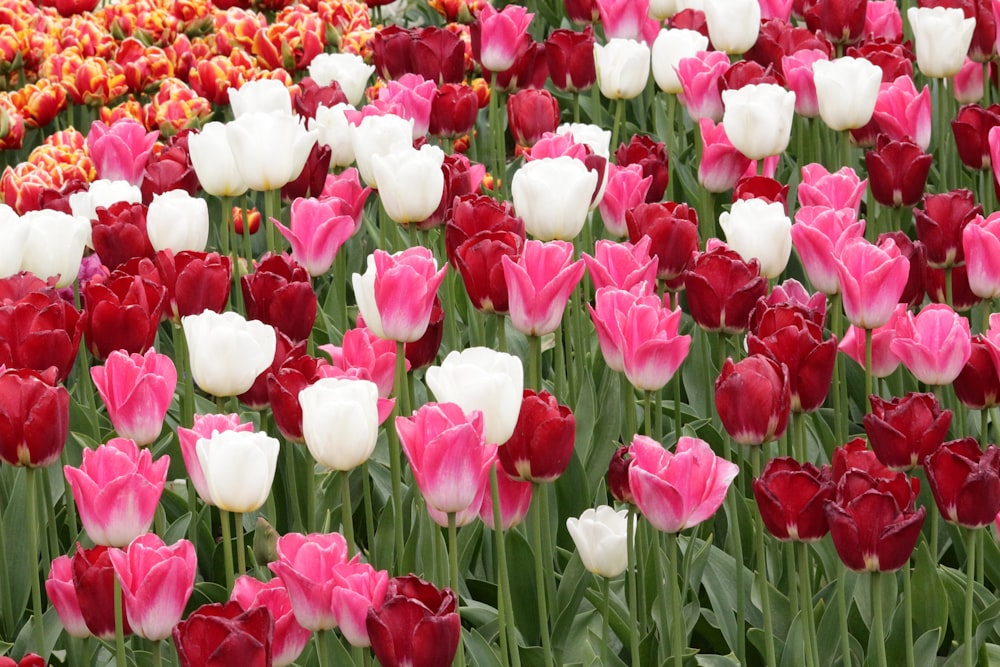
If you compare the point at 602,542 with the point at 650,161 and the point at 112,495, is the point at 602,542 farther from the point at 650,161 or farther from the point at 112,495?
the point at 650,161

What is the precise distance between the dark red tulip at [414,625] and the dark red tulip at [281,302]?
0.91 metres

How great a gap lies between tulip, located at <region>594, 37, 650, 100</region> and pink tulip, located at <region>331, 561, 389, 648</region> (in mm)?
2205

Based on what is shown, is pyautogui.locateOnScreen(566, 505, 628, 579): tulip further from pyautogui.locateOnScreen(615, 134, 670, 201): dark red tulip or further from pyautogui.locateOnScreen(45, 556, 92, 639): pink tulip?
pyautogui.locateOnScreen(615, 134, 670, 201): dark red tulip

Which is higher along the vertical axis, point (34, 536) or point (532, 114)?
point (532, 114)

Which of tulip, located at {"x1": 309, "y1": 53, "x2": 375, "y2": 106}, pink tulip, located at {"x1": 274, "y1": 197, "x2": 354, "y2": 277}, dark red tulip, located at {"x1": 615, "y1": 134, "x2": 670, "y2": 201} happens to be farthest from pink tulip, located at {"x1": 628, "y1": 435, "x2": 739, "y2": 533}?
tulip, located at {"x1": 309, "y1": 53, "x2": 375, "y2": 106}

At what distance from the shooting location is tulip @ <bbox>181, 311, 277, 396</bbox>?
2.11 meters

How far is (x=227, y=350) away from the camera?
6.93 feet

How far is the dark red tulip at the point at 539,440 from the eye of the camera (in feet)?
6.15

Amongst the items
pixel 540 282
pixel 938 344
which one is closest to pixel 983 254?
pixel 938 344

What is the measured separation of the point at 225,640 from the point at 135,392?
0.74 meters

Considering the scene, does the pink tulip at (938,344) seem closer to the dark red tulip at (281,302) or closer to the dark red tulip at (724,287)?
the dark red tulip at (724,287)

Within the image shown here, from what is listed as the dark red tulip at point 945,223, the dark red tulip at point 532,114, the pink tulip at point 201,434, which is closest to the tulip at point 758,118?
the dark red tulip at point 945,223

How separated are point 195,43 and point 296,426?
3.16 meters

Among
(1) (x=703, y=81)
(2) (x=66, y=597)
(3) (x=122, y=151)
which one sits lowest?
(2) (x=66, y=597)
